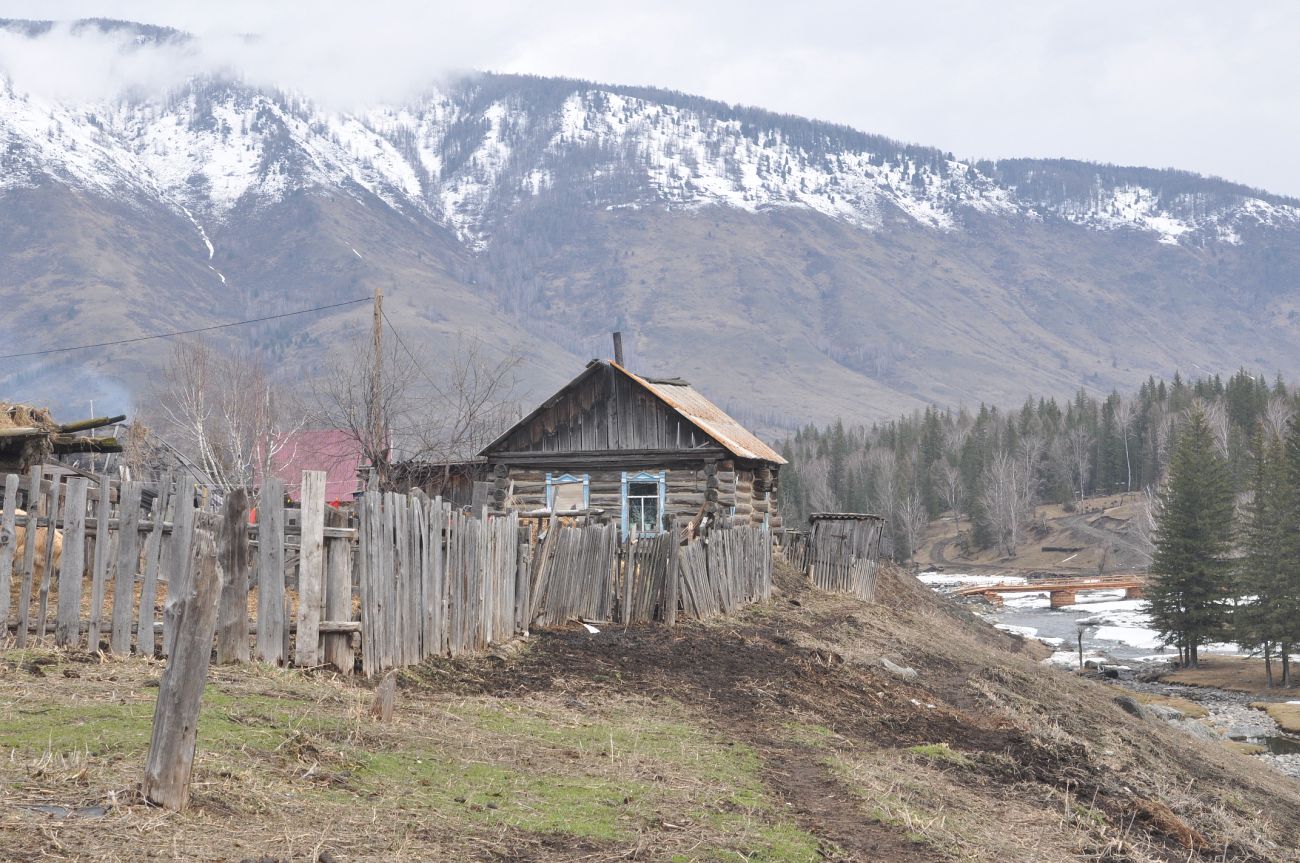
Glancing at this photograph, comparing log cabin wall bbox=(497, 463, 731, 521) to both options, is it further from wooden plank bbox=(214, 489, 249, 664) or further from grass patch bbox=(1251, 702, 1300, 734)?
wooden plank bbox=(214, 489, 249, 664)

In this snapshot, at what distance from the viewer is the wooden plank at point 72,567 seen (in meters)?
10.0

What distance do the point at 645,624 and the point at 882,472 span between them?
11748cm

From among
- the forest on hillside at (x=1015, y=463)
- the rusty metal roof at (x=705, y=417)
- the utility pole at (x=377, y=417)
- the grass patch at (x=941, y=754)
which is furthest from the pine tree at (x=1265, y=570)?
the forest on hillside at (x=1015, y=463)

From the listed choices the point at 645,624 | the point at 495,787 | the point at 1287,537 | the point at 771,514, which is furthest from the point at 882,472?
the point at 495,787

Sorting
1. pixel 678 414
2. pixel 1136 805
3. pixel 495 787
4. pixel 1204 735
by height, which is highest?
pixel 678 414

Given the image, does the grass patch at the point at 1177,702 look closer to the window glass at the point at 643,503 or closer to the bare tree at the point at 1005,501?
the window glass at the point at 643,503

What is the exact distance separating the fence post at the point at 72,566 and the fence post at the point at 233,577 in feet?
3.84

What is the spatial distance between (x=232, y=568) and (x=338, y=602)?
3.81m

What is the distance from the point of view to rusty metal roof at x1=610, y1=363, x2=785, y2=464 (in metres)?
29.2

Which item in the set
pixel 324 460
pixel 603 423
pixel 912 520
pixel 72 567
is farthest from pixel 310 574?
pixel 912 520

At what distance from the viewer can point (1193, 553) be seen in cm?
4850

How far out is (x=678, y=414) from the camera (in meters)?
29.4

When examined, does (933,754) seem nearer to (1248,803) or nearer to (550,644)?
(550,644)

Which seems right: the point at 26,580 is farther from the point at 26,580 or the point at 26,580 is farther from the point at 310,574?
the point at 310,574
